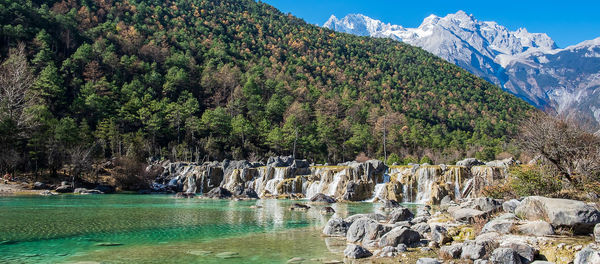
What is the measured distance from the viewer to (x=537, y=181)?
1780 centimetres

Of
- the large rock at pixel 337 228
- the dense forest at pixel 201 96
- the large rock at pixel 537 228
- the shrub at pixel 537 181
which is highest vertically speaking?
the dense forest at pixel 201 96

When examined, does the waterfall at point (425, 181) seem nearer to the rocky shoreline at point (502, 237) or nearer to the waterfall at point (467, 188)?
the waterfall at point (467, 188)

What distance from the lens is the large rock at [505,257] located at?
31.8 feet

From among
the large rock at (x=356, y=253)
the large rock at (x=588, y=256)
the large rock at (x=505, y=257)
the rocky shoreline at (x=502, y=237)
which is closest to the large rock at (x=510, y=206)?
the rocky shoreline at (x=502, y=237)

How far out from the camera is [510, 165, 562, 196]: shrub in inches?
687

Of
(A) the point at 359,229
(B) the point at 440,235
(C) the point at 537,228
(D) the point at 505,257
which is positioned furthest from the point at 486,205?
(D) the point at 505,257

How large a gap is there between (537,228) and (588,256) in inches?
109

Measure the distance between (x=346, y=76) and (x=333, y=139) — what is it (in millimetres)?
58959

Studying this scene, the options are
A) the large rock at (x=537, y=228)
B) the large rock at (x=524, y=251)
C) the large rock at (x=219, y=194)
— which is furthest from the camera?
the large rock at (x=219, y=194)

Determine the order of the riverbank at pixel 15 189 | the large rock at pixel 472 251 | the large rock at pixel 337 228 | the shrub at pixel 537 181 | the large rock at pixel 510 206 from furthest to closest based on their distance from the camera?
the riverbank at pixel 15 189, the large rock at pixel 337 228, the shrub at pixel 537 181, the large rock at pixel 510 206, the large rock at pixel 472 251

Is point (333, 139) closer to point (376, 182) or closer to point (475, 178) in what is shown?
point (376, 182)

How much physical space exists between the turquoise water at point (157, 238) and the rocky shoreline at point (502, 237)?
1869 mm

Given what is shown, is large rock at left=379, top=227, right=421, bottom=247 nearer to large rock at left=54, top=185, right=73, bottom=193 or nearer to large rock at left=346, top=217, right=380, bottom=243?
large rock at left=346, top=217, right=380, bottom=243

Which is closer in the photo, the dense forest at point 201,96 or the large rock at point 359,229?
the large rock at point 359,229
